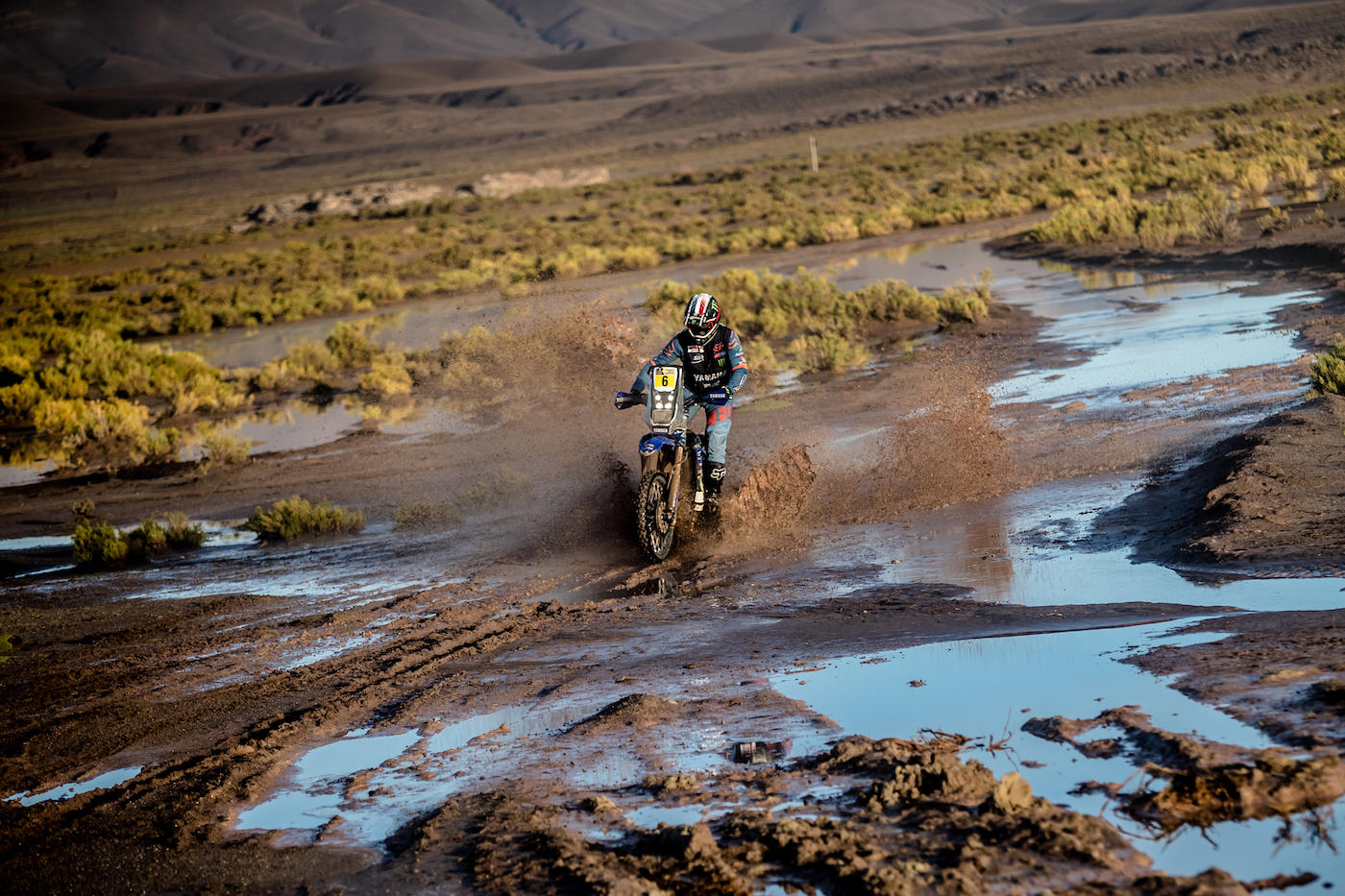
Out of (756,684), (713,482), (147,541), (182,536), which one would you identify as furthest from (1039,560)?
(147,541)

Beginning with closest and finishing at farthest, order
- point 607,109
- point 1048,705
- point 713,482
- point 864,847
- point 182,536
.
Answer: point 864,847 → point 1048,705 → point 713,482 → point 182,536 → point 607,109

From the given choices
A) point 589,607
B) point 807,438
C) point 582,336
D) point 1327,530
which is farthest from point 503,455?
point 1327,530

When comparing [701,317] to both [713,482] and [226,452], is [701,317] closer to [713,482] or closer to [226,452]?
[713,482]

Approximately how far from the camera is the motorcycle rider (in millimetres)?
11461

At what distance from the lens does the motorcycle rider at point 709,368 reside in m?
11.5

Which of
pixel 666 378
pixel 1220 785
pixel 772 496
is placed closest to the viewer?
pixel 1220 785

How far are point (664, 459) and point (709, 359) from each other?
965mm

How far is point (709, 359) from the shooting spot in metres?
11.6

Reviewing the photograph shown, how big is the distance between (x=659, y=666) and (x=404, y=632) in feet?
7.56

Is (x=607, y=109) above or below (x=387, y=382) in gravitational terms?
above

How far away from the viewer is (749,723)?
6.73m

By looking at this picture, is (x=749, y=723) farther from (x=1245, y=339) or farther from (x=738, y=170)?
(x=738, y=170)

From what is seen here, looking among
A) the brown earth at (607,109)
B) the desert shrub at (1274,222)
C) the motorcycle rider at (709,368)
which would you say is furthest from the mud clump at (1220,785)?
the brown earth at (607,109)

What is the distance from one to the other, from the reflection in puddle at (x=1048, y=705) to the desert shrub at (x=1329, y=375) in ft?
21.1
